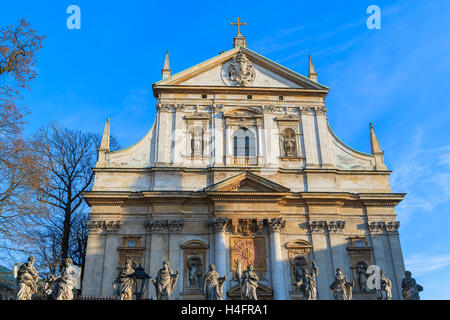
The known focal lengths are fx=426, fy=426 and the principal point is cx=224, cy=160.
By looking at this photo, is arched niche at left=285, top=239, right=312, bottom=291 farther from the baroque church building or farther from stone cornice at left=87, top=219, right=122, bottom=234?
stone cornice at left=87, top=219, right=122, bottom=234

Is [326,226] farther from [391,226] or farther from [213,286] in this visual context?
[213,286]

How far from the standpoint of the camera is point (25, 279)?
1334cm

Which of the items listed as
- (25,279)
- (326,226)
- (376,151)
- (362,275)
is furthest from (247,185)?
(25,279)

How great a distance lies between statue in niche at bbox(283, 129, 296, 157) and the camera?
24312 mm

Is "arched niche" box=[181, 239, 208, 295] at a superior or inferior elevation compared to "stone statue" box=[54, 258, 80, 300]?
superior

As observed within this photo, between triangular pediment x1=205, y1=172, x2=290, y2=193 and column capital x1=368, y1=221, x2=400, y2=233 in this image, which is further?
column capital x1=368, y1=221, x2=400, y2=233

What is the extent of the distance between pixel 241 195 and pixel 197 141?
14.5 feet

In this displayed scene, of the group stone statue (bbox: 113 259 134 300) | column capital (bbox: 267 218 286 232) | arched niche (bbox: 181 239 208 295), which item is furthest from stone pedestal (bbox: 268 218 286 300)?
stone statue (bbox: 113 259 134 300)

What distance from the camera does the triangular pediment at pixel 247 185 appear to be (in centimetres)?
2191

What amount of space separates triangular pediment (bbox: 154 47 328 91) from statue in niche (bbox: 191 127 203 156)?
9.65ft

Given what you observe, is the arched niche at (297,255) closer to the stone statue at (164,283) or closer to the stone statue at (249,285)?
the stone statue at (249,285)

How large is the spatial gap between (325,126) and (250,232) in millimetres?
7943
